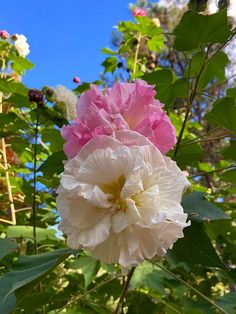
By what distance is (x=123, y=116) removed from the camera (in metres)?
0.60

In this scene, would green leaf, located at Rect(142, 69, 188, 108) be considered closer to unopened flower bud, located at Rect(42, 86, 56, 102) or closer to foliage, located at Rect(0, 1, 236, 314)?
foliage, located at Rect(0, 1, 236, 314)

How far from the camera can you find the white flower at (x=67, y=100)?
1084 mm

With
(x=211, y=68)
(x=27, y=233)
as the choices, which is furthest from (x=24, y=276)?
(x=211, y=68)

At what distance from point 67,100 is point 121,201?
0.62m

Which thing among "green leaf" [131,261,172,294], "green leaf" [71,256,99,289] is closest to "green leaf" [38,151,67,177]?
"green leaf" [71,256,99,289]

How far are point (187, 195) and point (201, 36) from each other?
32cm

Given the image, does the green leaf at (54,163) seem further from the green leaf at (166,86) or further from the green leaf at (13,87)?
the green leaf at (13,87)

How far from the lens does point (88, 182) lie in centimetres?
54

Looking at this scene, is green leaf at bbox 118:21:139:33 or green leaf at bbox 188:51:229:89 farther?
green leaf at bbox 118:21:139:33

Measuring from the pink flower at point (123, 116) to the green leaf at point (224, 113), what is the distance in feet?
0.89

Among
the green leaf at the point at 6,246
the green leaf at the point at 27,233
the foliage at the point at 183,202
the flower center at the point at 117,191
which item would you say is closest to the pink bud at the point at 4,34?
the foliage at the point at 183,202

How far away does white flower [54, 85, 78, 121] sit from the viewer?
1084 millimetres

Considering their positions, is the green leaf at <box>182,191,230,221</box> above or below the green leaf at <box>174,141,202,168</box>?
below

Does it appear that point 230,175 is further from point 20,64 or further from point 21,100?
point 20,64
